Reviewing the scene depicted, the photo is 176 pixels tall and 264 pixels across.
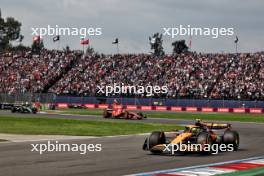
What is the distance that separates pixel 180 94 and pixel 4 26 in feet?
248

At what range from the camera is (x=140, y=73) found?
59500 mm

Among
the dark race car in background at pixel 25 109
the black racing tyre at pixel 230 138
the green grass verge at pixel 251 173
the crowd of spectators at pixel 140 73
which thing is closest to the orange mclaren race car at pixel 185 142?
the black racing tyre at pixel 230 138

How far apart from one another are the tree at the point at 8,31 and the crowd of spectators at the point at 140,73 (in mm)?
49897

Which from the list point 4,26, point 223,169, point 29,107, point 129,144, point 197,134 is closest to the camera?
point 223,169

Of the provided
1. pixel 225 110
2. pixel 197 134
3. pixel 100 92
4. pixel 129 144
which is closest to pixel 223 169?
pixel 197 134

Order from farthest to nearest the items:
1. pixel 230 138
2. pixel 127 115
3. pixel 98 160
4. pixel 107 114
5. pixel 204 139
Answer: pixel 107 114, pixel 127 115, pixel 230 138, pixel 204 139, pixel 98 160

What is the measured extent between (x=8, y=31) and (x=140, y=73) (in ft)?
225

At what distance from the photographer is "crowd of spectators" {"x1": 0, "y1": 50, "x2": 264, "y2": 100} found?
5319 cm

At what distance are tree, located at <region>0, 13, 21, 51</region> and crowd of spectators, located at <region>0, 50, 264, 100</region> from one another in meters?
49.9

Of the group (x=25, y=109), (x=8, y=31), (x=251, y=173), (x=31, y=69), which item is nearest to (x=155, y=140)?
(x=251, y=173)

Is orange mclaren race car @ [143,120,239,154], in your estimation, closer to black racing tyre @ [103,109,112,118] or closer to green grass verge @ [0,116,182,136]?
green grass verge @ [0,116,182,136]

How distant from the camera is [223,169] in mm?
11719

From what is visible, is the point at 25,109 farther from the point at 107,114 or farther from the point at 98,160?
the point at 98,160

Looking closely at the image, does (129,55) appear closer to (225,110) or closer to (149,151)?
(225,110)
